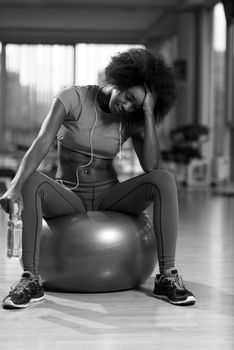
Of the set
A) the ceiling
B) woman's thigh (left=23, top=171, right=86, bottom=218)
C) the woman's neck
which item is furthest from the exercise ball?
the ceiling

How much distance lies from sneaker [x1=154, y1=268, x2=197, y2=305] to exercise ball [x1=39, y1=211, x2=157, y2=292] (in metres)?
0.13

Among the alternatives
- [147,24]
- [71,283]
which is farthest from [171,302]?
[147,24]

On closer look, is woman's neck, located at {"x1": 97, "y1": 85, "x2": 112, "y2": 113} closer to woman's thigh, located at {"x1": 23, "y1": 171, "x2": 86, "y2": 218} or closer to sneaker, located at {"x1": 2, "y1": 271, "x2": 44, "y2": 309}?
woman's thigh, located at {"x1": 23, "y1": 171, "x2": 86, "y2": 218}

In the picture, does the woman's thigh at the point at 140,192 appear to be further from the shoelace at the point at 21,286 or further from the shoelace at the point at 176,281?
the shoelace at the point at 21,286

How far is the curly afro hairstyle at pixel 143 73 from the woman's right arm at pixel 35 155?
221 mm

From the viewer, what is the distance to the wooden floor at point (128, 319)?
1.70 metres

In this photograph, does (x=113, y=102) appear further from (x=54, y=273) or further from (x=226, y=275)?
(x=226, y=275)

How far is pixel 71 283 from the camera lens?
7.45ft

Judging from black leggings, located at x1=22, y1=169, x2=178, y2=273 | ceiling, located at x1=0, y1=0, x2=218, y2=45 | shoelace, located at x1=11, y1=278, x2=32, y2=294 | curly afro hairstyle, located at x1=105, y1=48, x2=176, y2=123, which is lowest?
shoelace, located at x1=11, y1=278, x2=32, y2=294

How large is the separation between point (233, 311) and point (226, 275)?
603 mm

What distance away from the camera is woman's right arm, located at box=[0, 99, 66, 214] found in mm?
2039

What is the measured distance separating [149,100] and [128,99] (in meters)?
0.10

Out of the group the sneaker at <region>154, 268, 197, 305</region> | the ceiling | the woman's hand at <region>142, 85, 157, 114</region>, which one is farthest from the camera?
the ceiling

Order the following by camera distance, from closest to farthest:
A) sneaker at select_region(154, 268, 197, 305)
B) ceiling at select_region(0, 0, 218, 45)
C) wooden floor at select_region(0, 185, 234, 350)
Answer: wooden floor at select_region(0, 185, 234, 350)
sneaker at select_region(154, 268, 197, 305)
ceiling at select_region(0, 0, 218, 45)
